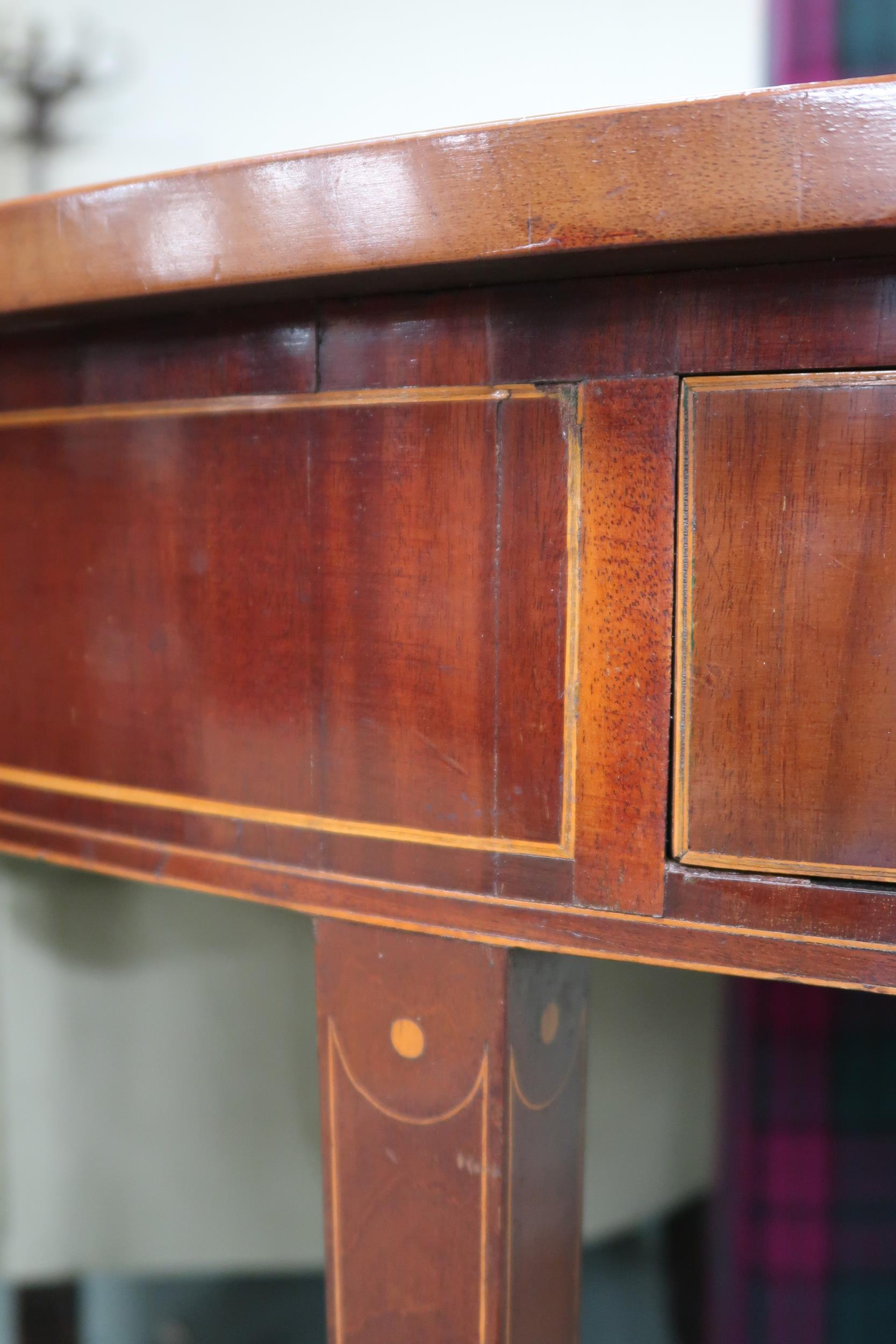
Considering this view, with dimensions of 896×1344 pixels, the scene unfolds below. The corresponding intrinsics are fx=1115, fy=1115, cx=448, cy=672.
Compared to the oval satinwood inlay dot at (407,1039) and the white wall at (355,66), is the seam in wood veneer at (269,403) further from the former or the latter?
the white wall at (355,66)

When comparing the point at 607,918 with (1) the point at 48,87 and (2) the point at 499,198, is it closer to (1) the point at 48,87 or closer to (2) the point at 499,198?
(2) the point at 499,198

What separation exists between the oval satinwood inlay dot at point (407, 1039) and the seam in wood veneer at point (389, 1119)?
0.08ft

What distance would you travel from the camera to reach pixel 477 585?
0.40 m

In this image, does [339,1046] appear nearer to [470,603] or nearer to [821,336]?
[470,603]

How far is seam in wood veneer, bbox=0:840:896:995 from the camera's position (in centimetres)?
37

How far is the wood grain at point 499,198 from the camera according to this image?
321 mm

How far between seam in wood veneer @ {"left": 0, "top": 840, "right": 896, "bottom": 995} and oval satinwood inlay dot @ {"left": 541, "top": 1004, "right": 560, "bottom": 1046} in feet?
0.15

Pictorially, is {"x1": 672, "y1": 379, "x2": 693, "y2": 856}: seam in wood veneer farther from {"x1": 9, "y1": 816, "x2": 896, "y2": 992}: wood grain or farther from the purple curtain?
the purple curtain

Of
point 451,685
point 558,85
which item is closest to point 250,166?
point 451,685

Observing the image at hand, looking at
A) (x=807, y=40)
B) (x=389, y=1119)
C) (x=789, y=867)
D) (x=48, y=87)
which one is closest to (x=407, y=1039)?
(x=389, y=1119)

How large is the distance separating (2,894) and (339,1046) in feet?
2.21

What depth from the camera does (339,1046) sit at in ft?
1.51

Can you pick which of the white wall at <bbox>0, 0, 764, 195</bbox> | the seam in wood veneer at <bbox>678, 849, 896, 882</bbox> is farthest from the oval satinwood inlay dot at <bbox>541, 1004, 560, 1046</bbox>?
the white wall at <bbox>0, 0, 764, 195</bbox>

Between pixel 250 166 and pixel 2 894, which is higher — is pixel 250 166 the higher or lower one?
the higher one
